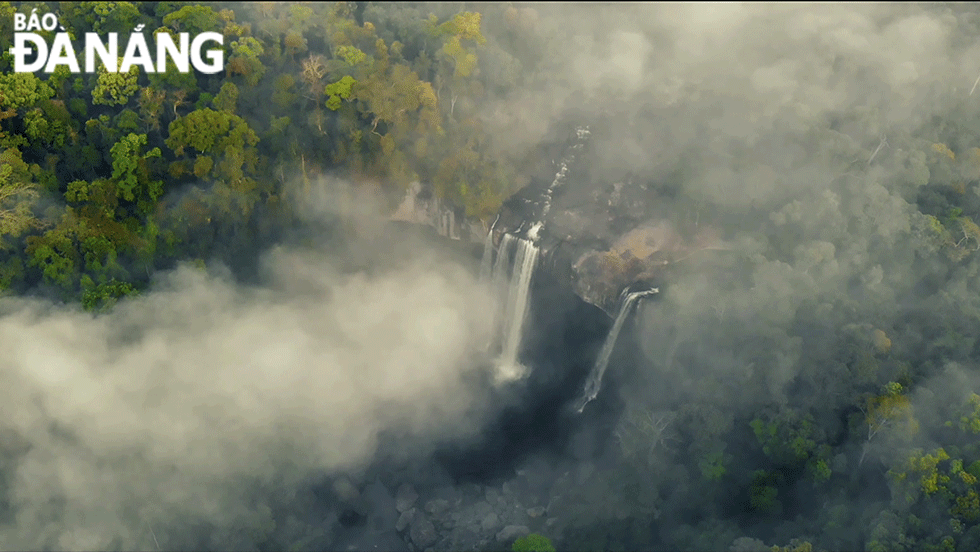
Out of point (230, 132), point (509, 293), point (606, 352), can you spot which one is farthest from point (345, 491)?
point (230, 132)

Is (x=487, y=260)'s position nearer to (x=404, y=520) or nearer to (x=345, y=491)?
(x=345, y=491)

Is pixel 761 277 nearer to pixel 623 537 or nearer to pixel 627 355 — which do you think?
pixel 627 355

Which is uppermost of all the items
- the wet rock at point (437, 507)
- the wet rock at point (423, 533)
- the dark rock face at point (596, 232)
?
the dark rock face at point (596, 232)

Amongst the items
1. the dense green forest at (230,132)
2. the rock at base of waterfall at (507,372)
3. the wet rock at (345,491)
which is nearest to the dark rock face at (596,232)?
the dense green forest at (230,132)

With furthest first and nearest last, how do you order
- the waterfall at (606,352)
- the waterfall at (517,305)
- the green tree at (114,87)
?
the waterfall at (517,305), the green tree at (114,87), the waterfall at (606,352)

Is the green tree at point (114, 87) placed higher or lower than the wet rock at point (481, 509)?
higher

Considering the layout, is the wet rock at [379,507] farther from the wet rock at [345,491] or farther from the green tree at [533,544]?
the green tree at [533,544]
